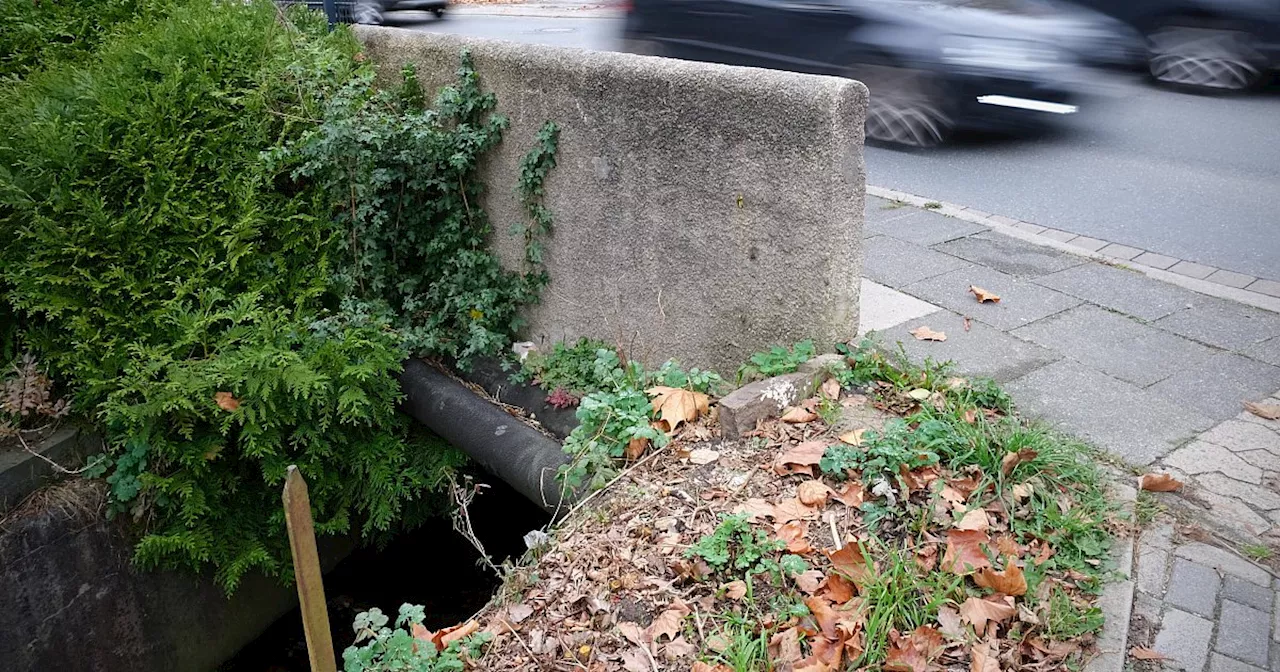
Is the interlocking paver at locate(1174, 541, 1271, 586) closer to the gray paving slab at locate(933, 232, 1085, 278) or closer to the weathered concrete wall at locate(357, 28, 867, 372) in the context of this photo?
the weathered concrete wall at locate(357, 28, 867, 372)

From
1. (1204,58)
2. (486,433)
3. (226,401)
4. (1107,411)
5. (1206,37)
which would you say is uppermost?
(1206,37)

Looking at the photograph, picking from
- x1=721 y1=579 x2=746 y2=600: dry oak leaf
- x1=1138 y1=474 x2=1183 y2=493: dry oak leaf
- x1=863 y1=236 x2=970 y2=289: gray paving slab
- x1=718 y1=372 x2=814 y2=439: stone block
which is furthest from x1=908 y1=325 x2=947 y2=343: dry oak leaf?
x1=721 y1=579 x2=746 y2=600: dry oak leaf

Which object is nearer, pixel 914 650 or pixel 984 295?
pixel 914 650

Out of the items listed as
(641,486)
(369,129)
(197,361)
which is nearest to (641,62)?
(369,129)

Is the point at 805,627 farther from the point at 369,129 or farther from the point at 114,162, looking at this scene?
the point at 114,162

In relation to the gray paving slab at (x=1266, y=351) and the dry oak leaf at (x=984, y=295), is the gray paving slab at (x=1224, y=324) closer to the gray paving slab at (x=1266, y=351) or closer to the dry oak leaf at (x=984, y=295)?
the gray paving slab at (x=1266, y=351)

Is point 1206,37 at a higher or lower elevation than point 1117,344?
higher

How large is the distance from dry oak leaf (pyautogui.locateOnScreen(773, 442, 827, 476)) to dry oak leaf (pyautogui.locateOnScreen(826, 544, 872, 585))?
0.44 m

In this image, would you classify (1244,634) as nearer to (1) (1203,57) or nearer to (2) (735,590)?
(2) (735,590)

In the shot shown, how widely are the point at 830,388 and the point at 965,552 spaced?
1.05 m

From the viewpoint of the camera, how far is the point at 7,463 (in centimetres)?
447

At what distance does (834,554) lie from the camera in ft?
9.57

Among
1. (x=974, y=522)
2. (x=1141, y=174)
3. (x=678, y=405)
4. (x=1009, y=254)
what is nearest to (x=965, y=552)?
(x=974, y=522)

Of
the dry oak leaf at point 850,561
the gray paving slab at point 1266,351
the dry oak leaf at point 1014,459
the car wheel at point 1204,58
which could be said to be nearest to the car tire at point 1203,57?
the car wheel at point 1204,58
